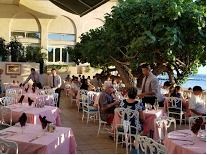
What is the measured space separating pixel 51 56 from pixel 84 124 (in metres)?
17.3

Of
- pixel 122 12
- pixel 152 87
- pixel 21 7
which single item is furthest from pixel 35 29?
pixel 152 87

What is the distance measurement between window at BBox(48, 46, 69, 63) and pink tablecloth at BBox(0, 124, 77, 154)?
69.9 feet

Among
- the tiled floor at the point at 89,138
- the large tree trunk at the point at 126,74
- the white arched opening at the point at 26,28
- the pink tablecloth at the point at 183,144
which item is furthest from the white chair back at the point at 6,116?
the white arched opening at the point at 26,28

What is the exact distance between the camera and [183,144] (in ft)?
13.4

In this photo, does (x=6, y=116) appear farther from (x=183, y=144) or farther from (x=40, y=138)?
(x=183, y=144)

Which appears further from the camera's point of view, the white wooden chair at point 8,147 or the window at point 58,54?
the window at point 58,54

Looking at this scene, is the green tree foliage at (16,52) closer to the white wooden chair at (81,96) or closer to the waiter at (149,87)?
the white wooden chair at (81,96)

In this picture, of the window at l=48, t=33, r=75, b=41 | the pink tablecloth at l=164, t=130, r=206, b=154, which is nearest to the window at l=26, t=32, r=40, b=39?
the window at l=48, t=33, r=75, b=41

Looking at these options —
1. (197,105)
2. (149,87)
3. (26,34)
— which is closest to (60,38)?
(26,34)

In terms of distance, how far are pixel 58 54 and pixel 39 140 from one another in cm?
2224

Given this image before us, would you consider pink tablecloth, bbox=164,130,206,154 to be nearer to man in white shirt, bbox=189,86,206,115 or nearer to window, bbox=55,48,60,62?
man in white shirt, bbox=189,86,206,115

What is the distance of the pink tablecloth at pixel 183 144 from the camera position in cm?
387

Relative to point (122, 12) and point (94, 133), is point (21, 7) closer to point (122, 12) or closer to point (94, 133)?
point (122, 12)

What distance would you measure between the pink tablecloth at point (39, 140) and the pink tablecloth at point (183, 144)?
1.25 metres
